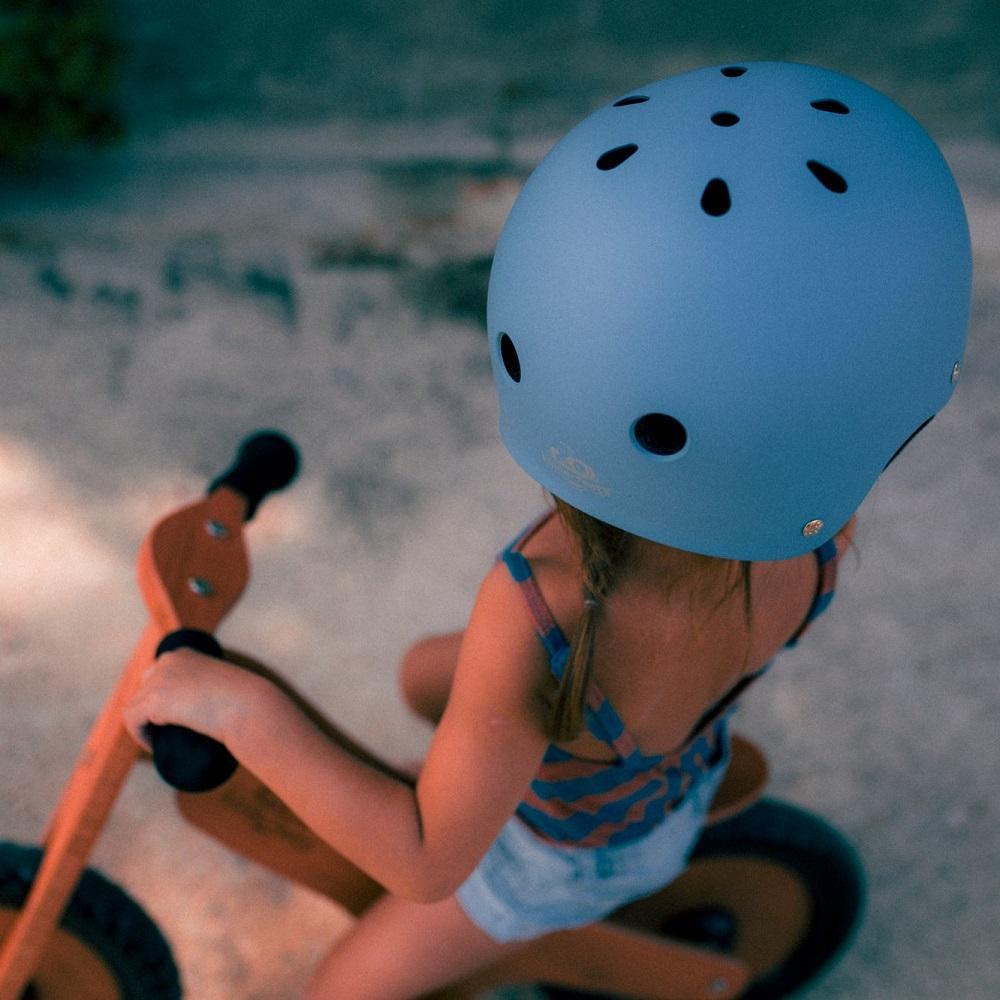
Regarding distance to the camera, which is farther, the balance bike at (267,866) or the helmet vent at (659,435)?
the balance bike at (267,866)

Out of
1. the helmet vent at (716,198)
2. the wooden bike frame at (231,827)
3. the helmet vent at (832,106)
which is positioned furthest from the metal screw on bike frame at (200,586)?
the helmet vent at (832,106)

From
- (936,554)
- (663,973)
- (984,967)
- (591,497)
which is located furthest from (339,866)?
(936,554)

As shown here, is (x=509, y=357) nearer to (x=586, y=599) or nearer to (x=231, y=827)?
(x=586, y=599)

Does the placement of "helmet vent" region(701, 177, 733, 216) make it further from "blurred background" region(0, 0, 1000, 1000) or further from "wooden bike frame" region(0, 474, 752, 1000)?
"blurred background" region(0, 0, 1000, 1000)

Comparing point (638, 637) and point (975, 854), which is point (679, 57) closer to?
point (975, 854)

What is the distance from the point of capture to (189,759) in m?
0.91

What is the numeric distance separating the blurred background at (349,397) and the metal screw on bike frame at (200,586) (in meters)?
0.91

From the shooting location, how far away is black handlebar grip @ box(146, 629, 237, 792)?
2.98 feet

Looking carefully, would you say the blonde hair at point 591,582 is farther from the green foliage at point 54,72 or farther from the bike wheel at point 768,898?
the green foliage at point 54,72

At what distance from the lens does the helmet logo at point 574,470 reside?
0.89m

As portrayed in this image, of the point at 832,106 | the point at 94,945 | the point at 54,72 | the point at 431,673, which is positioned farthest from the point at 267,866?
the point at 54,72

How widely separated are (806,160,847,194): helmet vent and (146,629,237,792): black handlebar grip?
0.71 m

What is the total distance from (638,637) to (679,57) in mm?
2769

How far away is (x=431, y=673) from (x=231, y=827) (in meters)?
0.31
